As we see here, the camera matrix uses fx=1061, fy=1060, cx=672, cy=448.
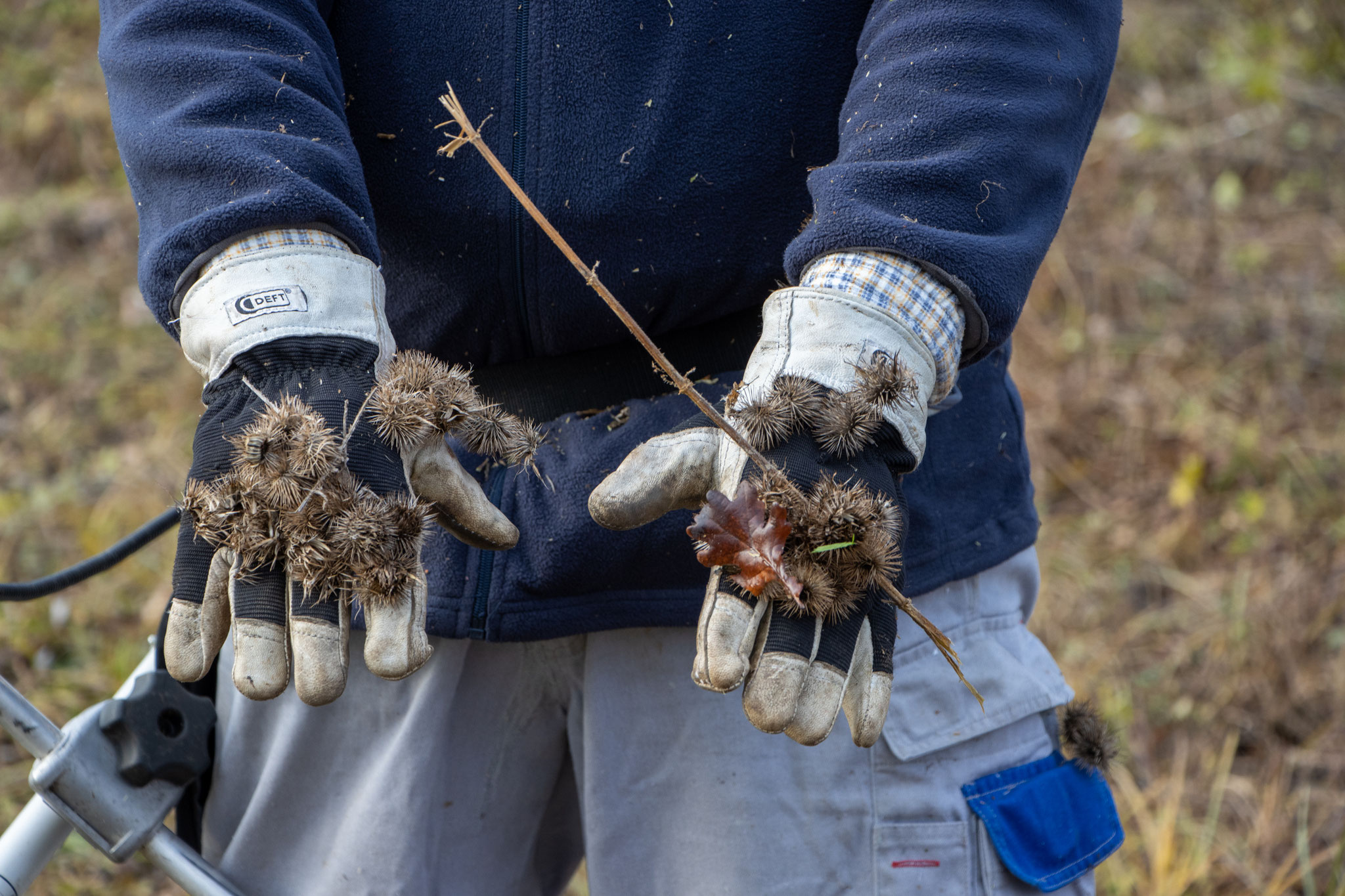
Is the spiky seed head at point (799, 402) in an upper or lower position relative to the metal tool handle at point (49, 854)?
upper

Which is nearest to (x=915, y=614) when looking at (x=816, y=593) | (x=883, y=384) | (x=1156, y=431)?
(x=816, y=593)

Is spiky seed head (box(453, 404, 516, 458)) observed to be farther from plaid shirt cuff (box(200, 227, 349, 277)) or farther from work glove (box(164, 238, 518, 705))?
plaid shirt cuff (box(200, 227, 349, 277))

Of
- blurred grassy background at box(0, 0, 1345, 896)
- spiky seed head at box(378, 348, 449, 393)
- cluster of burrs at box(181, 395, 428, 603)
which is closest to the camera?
cluster of burrs at box(181, 395, 428, 603)

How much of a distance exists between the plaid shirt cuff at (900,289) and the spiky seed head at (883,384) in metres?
0.06

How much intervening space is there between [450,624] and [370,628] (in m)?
0.34

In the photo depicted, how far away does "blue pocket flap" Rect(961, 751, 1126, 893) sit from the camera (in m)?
1.50

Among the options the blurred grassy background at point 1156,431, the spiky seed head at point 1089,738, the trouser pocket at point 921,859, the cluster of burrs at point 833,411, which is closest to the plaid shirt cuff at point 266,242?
the cluster of burrs at point 833,411

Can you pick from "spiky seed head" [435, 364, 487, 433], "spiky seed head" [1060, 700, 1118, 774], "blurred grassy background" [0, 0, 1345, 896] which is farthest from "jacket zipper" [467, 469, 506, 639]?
"blurred grassy background" [0, 0, 1345, 896]

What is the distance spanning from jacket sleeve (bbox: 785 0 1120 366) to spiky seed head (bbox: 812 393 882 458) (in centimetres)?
19

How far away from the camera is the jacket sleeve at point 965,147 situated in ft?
4.08

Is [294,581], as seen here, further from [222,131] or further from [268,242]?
[222,131]

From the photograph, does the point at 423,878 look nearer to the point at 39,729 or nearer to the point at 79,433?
the point at 39,729

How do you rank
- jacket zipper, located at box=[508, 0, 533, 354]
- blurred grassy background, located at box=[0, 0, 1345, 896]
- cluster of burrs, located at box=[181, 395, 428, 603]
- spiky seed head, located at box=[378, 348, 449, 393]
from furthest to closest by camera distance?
blurred grassy background, located at box=[0, 0, 1345, 896]
jacket zipper, located at box=[508, 0, 533, 354]
spiky seed head, located at box=[378, 348, 449, 393]
cluster of burrs, located at box=[181, 395, 428, 603]

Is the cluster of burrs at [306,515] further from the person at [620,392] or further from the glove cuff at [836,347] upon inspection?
the glove cuff at [836,347]
